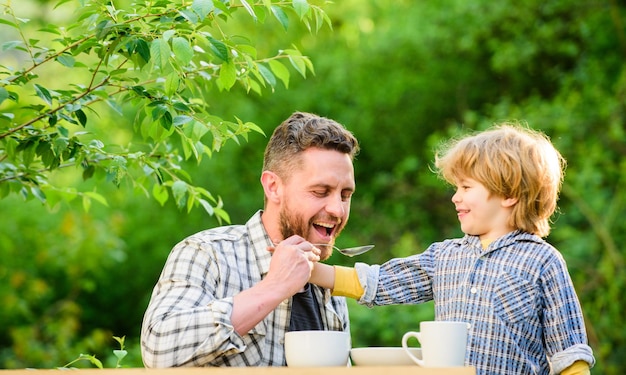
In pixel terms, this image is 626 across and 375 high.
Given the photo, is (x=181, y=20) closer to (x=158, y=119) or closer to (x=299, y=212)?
(x=158, y=119)

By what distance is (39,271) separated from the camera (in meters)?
8.55

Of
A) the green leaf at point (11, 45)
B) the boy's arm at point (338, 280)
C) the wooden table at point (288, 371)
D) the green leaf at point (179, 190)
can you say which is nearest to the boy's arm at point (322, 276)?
the boy's arm at point (338, 280)

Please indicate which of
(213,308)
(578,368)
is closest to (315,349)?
(213,308)

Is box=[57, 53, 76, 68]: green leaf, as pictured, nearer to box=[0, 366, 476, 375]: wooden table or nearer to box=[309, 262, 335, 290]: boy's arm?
box=[309, 262, 335, 290]: boy's arm

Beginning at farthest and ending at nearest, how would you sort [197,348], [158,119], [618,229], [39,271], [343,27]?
[343,27], [39,271], [618,229], [158,119], [197,348]

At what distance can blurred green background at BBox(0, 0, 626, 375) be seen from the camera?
6.57 metres

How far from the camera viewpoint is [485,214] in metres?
2.32

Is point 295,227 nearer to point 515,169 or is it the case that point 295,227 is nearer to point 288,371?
point 515,169

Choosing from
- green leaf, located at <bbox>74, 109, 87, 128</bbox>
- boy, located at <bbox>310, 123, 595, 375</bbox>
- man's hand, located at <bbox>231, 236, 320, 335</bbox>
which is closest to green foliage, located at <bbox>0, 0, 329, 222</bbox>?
green leaf, located at <bbox>74, 109, 87, 128</bbox>

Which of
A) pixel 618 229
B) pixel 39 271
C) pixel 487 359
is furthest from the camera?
pixel 39 271

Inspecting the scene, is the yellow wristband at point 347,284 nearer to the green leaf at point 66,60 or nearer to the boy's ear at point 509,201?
the boy's ear at point 509,201

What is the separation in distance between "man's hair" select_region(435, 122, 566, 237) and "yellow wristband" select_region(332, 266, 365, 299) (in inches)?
14.7

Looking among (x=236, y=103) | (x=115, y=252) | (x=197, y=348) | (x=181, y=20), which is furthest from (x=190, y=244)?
(x=236, y=103)

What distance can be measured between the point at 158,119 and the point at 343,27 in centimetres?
707
